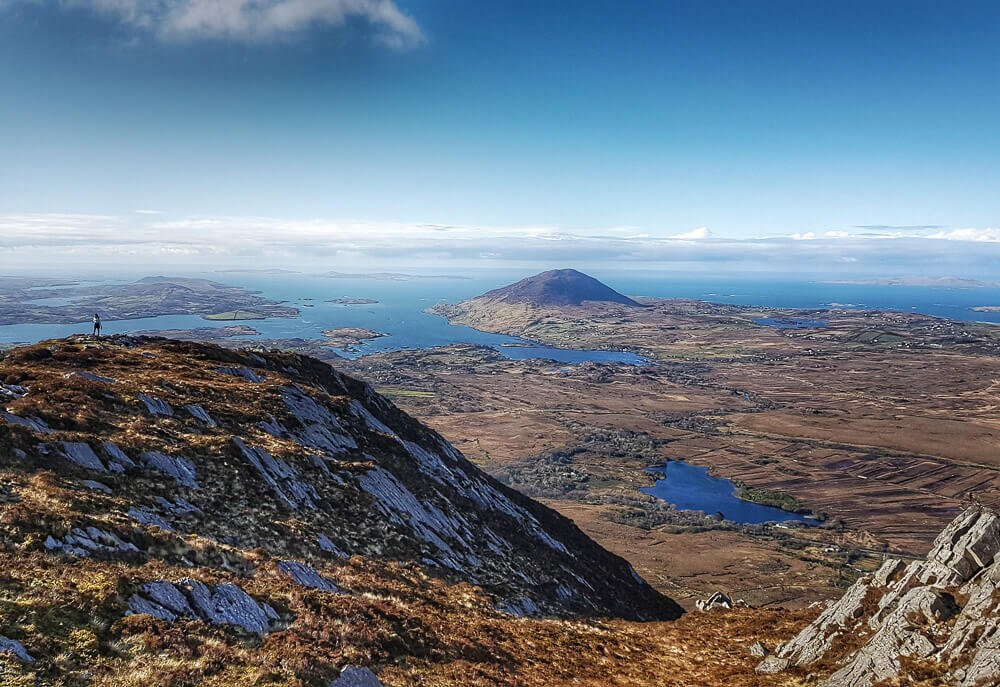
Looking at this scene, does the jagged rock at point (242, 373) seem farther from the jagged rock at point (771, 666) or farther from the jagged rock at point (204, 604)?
the jagged rock at point (771, 666)

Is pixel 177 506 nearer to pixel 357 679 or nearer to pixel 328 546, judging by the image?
pixel 328 546

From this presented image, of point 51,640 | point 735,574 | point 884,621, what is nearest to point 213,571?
point 51,640

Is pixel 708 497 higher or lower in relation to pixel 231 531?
lower

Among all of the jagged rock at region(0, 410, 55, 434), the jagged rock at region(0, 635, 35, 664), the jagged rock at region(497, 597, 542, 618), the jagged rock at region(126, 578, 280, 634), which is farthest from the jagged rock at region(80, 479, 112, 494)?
the jagged rock at region(497, 597, 542, 618)

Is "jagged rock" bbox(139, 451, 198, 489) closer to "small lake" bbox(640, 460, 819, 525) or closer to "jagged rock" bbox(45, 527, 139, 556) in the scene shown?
"jagged rock" bbox(45, 527, 139, 556)

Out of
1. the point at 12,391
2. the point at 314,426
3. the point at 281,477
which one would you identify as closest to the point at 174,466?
the point at 281,477

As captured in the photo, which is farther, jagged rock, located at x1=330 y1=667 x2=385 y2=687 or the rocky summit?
jagged rock, located at x1=330 y1=667 x2=385 y2=687
